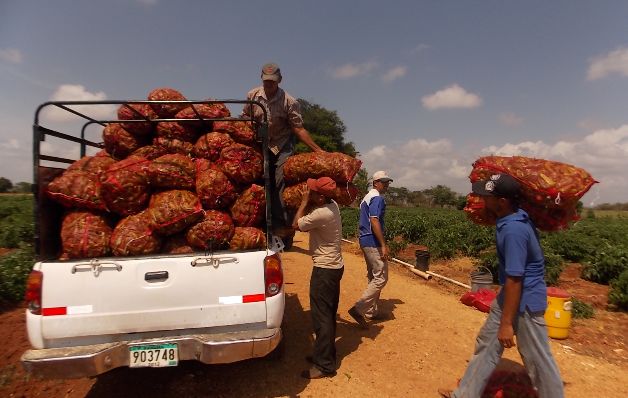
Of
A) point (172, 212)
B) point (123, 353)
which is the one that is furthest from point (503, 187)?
point (123, 353)

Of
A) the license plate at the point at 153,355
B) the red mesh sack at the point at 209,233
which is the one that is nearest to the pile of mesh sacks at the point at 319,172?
the red mesh sack at the point at 209,233

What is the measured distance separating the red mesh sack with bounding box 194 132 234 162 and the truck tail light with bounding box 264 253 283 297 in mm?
1270

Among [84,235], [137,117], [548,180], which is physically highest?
[137,117]

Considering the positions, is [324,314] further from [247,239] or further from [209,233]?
[209,233]

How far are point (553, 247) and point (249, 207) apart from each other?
11875 millimetres

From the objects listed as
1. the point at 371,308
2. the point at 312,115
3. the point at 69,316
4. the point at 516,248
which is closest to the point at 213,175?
the point at 69,316

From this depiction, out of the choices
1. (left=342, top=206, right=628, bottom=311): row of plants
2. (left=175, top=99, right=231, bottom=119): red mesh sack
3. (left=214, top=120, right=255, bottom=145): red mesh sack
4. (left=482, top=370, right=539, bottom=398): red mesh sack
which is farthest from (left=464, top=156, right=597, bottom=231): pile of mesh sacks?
(left=342, top=206, right=628, bottom=311): row of plants

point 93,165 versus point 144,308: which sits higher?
point 93,165

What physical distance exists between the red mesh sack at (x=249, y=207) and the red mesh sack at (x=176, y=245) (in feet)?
1.62

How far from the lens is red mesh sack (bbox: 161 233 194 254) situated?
353 centimetres

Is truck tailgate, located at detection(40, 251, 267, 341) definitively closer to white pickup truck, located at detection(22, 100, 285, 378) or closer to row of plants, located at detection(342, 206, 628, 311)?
white pickup truck, located at detection(22, 100, 285, 378)

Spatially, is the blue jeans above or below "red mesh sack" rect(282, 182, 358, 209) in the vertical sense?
below

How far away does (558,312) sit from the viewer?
5.28 metres

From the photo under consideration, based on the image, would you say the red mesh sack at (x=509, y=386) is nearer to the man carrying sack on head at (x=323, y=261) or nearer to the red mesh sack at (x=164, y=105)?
the man carrying sack on head at (x=323, y=261)
